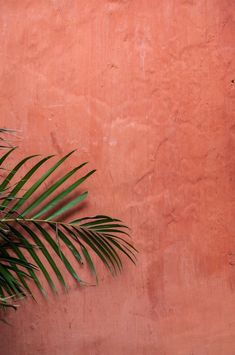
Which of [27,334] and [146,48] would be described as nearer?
[27,334]

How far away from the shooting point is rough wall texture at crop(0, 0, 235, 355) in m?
2.70

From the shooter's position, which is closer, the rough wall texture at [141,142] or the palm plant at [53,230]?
the palm plant at [53,230]

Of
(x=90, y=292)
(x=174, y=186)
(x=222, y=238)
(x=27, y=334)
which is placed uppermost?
(x=174, y=186)

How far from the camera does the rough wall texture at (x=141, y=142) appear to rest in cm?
270

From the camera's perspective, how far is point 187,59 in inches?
112

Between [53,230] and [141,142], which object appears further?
[141,142]

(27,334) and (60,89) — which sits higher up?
(60,89)

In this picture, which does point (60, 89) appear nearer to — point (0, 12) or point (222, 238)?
point (0, 12)

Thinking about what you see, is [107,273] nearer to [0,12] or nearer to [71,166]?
[71,166]

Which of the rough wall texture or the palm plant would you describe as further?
the rough wall texture

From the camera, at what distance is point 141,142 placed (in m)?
2.79

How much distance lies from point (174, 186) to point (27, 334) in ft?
3.08

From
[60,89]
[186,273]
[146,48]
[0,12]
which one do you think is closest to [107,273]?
[186,273]

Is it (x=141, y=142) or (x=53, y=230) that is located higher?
(x=141, y=142)
